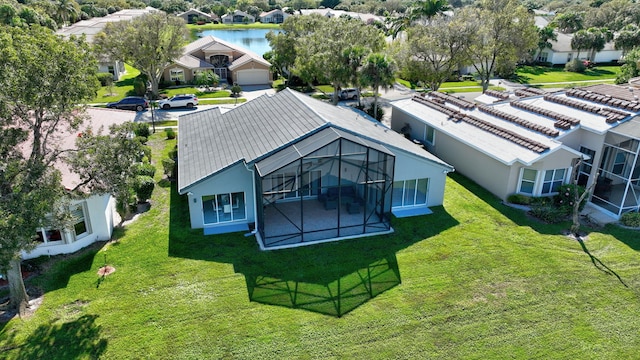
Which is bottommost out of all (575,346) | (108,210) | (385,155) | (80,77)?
(575,346)

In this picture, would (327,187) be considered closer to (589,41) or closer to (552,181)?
(552,181)

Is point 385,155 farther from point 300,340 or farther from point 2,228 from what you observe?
point 2,228

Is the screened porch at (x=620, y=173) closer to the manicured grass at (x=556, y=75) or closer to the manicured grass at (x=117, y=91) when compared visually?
the manicured grass at (x=556, y=75)

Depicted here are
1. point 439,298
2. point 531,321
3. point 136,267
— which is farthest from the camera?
point 136,267

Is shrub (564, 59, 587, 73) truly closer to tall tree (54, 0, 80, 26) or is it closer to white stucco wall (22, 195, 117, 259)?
white stucco wall (22, 195, 117, 259)

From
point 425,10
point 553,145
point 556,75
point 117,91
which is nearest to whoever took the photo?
point 553,145

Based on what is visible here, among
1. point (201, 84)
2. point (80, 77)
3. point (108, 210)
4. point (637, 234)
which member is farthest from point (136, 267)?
point (201, 84)

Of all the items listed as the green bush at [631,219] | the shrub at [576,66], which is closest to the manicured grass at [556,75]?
the shrub at [576,66]

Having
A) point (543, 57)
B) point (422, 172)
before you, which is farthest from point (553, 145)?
point (543, 57)
